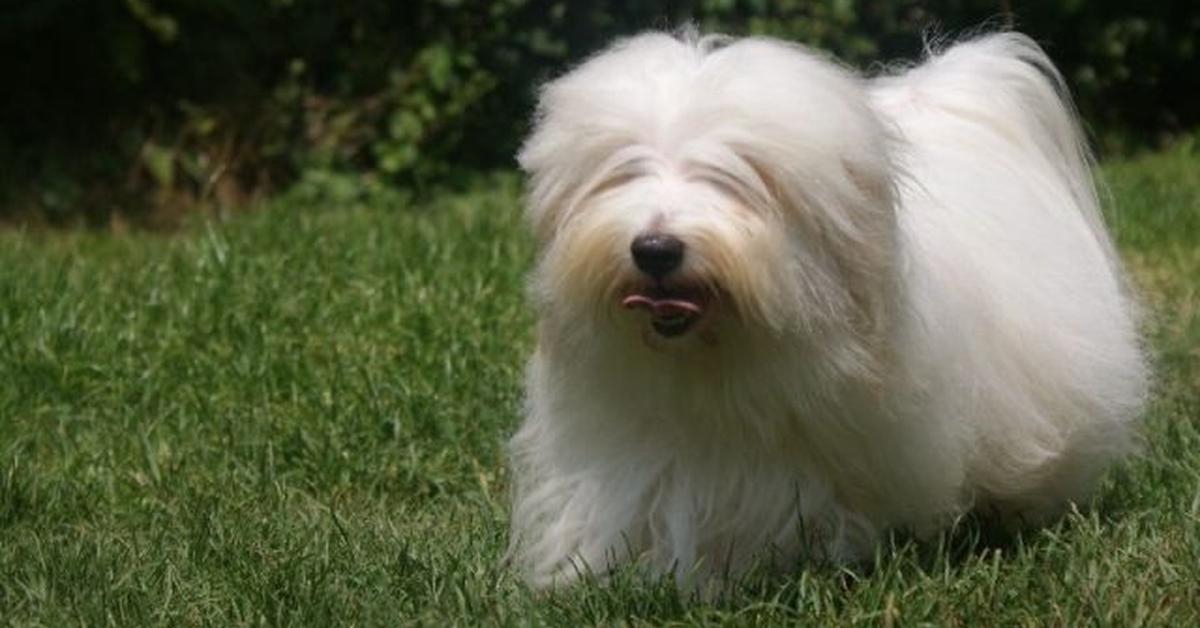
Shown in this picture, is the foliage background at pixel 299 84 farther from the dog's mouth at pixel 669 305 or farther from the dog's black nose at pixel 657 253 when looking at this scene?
the dog's black nose at pixel 657 253

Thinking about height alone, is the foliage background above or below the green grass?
below

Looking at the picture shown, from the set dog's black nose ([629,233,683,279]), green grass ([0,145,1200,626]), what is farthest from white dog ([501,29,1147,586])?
green grass ([0,145,1200,626])

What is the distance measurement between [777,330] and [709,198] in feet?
0.87

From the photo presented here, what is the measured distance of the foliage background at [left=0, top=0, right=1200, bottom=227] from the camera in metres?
10.6

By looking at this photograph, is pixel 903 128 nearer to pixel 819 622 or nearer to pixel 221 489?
pixel 819 622

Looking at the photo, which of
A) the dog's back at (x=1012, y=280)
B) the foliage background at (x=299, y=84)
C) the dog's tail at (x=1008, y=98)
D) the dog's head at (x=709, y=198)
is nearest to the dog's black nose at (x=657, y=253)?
the dog's head at (x=709, y=198)

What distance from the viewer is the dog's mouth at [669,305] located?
4059 mm

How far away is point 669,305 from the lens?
4082mm

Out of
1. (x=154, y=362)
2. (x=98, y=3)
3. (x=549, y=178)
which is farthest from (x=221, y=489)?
(x=98, y=3)

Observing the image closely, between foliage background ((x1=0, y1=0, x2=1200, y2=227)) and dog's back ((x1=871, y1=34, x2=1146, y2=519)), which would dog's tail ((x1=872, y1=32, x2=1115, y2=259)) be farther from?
foliage background ((x1=0, y1=0, x2=1200, y2=227))

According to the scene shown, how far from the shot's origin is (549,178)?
14.2 ft

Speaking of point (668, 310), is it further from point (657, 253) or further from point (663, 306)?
point (657, 253)

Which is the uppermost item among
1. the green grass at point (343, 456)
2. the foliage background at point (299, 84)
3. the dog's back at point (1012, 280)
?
the dog's back at point (1012, 280)

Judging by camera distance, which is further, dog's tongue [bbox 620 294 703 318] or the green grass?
the green grass
